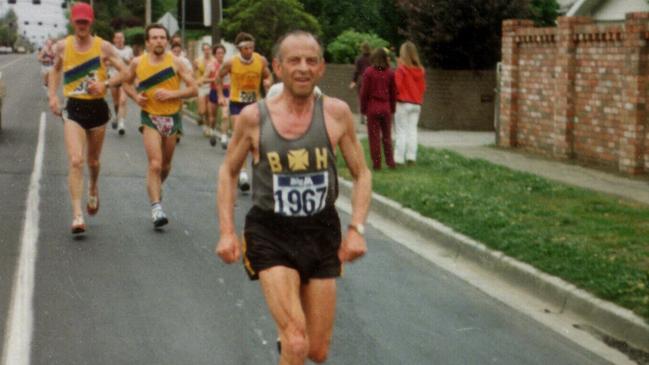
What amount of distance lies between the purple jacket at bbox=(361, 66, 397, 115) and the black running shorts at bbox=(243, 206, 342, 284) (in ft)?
37.3

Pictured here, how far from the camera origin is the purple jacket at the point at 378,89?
17016 mm

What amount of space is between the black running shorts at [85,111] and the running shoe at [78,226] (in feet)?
2.74

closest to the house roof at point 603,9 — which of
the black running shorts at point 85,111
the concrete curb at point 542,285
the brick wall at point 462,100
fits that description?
the brick wall at point 462,100

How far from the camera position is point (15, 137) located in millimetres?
22828

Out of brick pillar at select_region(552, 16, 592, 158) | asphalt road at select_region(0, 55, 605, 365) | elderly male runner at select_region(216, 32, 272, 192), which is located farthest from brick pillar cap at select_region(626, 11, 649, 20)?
asphalt road at select_region(0, 55, 605, 365)

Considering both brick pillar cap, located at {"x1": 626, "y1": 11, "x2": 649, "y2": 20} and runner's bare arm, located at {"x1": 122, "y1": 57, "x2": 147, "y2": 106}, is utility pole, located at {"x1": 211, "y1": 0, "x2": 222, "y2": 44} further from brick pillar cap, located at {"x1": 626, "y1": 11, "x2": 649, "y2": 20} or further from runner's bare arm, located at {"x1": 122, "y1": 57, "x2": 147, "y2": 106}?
runner's bare arm, located at {"x1": 122, "y1": 57, "x2": 147, "y2": 106}

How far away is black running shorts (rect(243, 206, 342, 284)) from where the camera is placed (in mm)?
5605

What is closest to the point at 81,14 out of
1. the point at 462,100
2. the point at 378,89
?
the point at 378,89

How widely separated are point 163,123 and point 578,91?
8558 millimetres

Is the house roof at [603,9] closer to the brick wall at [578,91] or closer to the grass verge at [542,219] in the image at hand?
the brick wall at [578,91]

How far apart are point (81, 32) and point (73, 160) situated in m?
1.15

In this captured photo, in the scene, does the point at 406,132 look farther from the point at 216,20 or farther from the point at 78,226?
the point at 216,20

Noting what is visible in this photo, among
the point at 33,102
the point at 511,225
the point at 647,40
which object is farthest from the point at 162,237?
the point at 33,102

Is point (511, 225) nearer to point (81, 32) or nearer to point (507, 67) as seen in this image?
point (81, 32)
